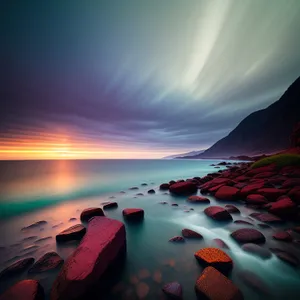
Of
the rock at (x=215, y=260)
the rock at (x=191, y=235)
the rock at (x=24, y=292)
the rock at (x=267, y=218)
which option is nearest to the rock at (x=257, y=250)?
the rock at (x=215, y=260)

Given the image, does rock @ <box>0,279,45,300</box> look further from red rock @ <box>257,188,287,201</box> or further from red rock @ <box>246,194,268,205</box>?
red rock @ <box>257,188,287,201</box>

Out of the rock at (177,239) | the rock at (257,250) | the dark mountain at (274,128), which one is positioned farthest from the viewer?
the dark mountain at (274,128)

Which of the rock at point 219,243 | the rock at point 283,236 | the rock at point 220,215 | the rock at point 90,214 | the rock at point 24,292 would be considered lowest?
the rock at point 283,236

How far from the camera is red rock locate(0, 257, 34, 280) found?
316cm

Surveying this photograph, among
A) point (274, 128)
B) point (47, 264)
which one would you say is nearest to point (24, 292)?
point (47, 264)

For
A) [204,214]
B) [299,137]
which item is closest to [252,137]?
[299,137]

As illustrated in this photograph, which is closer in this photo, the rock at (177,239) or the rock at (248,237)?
the rock at (248,237)

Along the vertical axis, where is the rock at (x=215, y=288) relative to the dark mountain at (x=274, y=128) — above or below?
below

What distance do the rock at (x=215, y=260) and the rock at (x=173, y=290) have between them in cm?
78

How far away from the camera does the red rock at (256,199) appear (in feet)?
20.7

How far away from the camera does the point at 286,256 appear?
325cm

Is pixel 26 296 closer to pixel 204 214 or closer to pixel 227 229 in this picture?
pixel 227 229

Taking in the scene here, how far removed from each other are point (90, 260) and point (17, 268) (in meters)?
2.17

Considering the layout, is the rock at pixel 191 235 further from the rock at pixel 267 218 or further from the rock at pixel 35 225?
the rock at pixel 35 225
